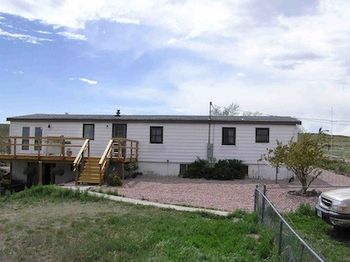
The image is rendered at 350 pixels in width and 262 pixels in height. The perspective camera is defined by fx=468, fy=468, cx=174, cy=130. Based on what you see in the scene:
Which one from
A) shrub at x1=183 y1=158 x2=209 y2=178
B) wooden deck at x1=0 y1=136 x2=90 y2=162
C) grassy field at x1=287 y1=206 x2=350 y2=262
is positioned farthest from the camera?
shrub at x1=183 y1=158 x2=209 y2=178

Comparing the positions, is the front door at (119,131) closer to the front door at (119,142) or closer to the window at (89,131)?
the front door at (119,142)

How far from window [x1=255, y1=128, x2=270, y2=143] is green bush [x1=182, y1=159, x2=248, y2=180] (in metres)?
1.64

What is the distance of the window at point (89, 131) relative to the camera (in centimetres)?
2742

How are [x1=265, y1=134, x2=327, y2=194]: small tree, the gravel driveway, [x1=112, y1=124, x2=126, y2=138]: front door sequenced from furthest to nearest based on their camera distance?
[x1=112, y1=124, x2=126, y2=138]: front door
[x1=265, y1=134, x2=327, y2=194]: small tree
the gravel driveway

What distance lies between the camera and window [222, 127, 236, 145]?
26.2 m

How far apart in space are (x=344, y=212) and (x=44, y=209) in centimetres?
885

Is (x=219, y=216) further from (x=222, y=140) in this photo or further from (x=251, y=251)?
(x=222, y=140)

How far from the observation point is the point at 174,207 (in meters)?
14.7

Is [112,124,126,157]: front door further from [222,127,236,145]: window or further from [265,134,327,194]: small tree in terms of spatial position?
[265,134,327,194]: small tree

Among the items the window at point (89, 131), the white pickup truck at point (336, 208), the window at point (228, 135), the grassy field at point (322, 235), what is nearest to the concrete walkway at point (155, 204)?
the grassy field at point (322, 235)

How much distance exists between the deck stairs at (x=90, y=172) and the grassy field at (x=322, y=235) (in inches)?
428

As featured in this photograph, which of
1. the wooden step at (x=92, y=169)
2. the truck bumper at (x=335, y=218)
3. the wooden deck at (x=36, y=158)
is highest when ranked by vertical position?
the wooden deck at (x=36, y=158)

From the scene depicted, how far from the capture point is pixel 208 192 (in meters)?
19.1

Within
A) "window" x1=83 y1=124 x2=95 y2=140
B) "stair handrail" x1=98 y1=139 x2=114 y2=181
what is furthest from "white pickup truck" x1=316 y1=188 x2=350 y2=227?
"window" x1=83 y1=124 x2=95 y2=140
